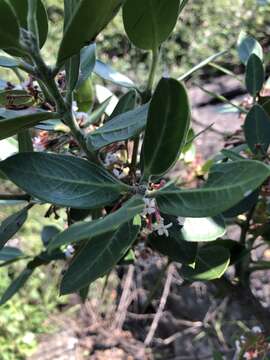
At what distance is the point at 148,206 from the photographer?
1.70 feet

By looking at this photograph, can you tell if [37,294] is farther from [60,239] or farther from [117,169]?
[60,239]

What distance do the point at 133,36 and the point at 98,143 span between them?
116mm

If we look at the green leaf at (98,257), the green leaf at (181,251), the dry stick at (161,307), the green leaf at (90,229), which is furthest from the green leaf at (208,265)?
the dry stick at (161,307)

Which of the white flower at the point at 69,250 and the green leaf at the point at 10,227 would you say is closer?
the green leaf at the point at 10,227

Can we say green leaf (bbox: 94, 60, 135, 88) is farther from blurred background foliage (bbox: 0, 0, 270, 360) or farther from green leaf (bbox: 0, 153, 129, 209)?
blurred background foliage (bbox: 0, 0, 270, 360)

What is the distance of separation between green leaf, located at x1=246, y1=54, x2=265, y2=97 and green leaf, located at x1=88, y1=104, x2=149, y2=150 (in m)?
0.32

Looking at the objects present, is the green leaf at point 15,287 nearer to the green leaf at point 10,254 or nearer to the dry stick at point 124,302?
the green leaf at point 10,254

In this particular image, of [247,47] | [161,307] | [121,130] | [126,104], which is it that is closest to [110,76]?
[126,104]

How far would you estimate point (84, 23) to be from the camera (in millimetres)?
414

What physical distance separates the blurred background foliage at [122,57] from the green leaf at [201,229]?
2.38 metres

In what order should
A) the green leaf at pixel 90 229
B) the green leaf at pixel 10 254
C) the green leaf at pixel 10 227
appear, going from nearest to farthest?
the green leaf at pixel 90 229 < the green leaf at pixel 10 227 < the green leaf at pixel 10 254

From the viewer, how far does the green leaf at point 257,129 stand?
688 mm

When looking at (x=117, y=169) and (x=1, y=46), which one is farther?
(x=117, y=169)

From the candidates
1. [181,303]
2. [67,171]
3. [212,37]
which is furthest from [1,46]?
[212,37]
